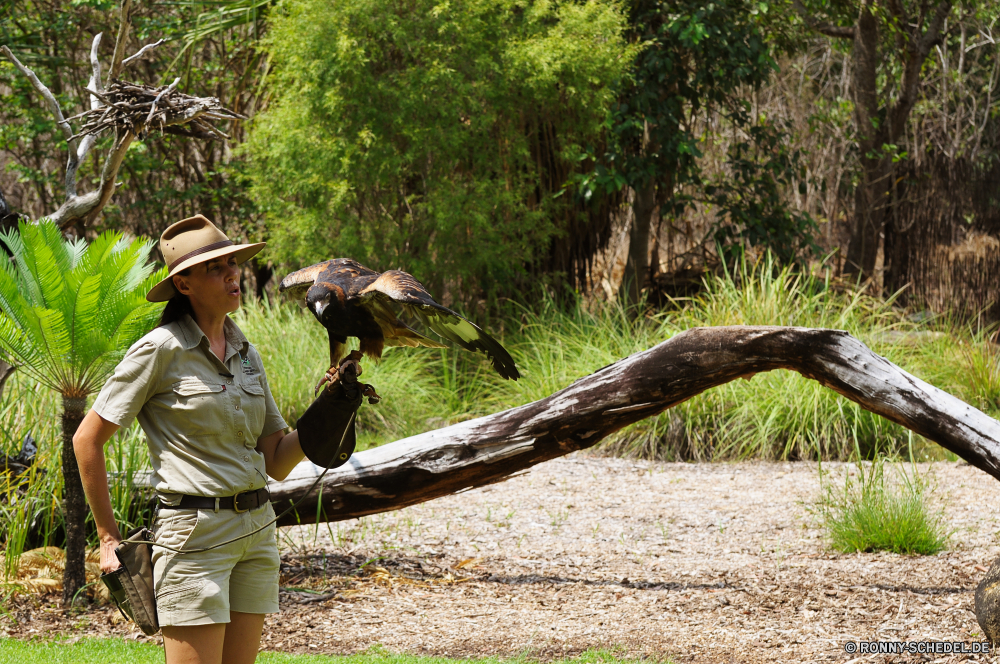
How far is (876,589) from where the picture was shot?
3674 millimetres

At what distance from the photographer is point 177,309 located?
2084 mm

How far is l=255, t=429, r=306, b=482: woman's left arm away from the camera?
87.4 inches

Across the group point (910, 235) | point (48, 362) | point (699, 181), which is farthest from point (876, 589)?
point (910, 235)

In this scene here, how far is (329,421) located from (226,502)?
0.31 meters

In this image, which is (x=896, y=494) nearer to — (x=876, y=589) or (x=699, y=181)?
(x=876, y=589)

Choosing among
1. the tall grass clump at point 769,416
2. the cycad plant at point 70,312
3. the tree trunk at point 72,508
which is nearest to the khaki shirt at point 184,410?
the cycad plant at point 70,312

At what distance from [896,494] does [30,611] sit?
14.2 feet

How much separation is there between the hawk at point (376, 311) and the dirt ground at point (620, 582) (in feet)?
4.96

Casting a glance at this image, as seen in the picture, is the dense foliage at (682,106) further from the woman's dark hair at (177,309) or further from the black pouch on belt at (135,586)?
the black pouch on belt at (135,586)

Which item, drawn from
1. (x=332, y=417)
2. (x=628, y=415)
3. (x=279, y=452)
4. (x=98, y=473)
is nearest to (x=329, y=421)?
(x=332, y=417)

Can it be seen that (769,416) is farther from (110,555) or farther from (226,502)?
(110,555)

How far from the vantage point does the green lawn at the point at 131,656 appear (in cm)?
308

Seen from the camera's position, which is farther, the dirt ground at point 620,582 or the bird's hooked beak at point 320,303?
the dirt ground at point 620,582

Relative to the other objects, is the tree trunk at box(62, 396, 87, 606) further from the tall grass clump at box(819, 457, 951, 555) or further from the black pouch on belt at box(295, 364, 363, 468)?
the tall grass clump at box(819, 457, 951, 555)
